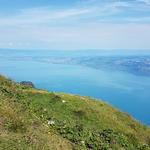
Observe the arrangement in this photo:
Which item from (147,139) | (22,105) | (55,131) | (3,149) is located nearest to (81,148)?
(55,131)

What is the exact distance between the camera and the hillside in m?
16.4

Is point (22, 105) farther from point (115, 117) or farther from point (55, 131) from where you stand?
point (115, 117)

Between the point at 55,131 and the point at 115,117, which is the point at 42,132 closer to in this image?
the point at 55,131

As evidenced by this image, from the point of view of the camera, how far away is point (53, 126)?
71.9 ft

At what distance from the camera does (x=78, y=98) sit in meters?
42.4

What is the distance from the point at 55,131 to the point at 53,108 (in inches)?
546

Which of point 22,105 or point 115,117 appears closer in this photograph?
point 22,105

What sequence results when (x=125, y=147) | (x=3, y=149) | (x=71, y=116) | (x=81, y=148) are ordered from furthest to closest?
(x=71, y=116) → (x=125, y=147) → (x=81, y=148) → (x=3, y=149)

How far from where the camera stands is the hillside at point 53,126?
16.4 meters

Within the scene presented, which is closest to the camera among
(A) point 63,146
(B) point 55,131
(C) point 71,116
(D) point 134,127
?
(A) point 63,146

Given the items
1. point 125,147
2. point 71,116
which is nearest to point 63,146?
point 125,147

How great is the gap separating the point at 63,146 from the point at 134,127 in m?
24.8

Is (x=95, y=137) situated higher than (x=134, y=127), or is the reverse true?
(x=95, y=137)

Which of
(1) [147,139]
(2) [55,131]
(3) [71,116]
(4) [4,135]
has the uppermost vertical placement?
(4) [4,135]
